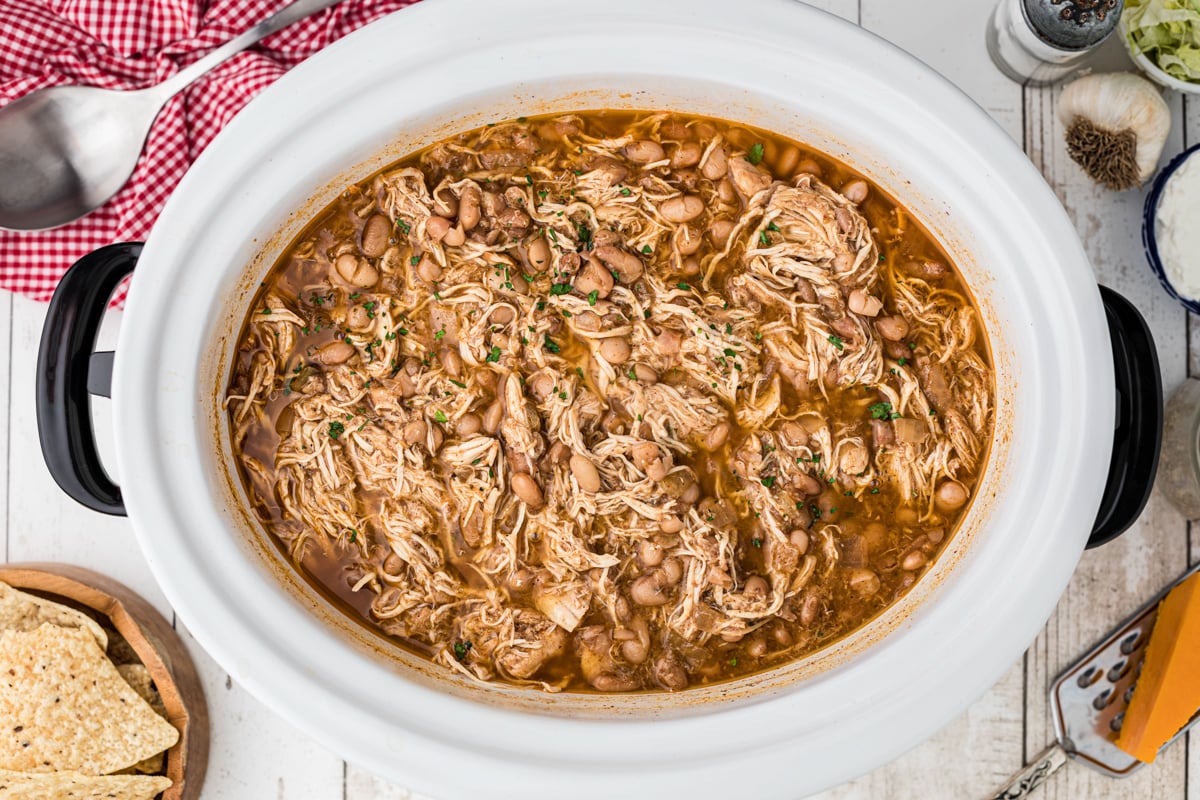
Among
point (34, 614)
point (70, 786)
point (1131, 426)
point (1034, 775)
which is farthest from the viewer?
point (1034, 775)

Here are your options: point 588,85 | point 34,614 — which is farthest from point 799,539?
point 34,614

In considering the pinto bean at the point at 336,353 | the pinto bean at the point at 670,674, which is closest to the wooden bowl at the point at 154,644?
→ the pinto bean at the point at 336,353

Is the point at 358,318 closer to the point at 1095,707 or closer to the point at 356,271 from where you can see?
the point at 356,271

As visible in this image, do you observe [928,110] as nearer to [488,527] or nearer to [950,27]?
[950,27]

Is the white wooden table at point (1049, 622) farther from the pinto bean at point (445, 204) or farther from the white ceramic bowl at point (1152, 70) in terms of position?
the pinto bean at point (445, 204)

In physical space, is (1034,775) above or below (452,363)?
below
